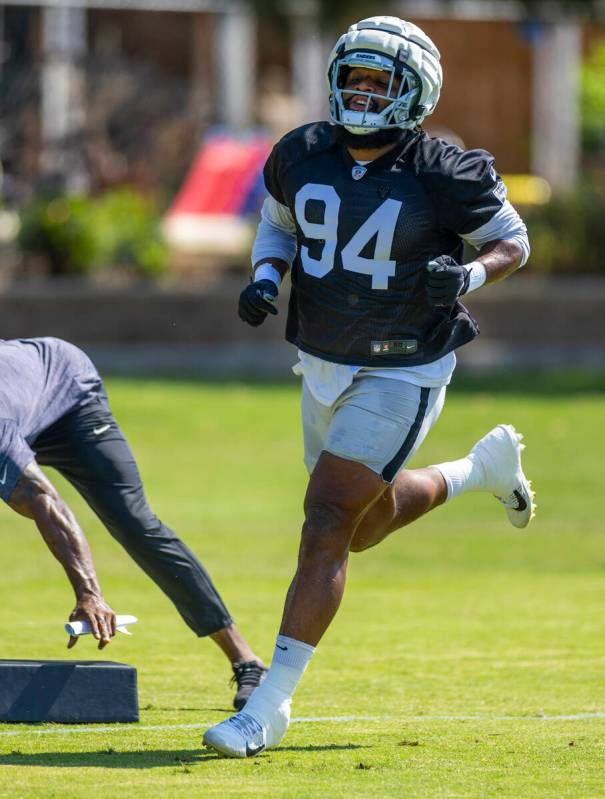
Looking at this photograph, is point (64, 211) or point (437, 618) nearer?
point (437, 618)

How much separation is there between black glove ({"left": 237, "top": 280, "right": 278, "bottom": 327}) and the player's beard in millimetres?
573

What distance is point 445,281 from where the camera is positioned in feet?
18.5

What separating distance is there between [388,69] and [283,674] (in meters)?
2.07

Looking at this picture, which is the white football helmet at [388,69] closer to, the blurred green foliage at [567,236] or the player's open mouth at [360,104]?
the player's open mouth at [360,104]

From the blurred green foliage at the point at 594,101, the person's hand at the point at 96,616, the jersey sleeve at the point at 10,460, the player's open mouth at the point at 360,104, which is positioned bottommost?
the blurred green foliage at the point at 594,101

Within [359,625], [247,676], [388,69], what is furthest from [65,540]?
[359,625]

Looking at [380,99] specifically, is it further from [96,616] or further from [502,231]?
[96,616]

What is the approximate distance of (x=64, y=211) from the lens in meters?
20.5

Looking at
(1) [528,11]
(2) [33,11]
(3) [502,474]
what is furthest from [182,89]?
(3) [502,474]

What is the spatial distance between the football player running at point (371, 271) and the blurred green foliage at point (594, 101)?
2952 cm

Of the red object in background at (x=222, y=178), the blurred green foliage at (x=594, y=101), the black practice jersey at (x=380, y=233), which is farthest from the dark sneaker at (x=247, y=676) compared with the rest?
the blurred green foliage at (x=594, y=101)

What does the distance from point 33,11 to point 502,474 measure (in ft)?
88.2

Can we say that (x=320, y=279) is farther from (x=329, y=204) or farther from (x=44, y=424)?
(x=44, y=424)

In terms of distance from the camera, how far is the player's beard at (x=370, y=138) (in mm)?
5910
